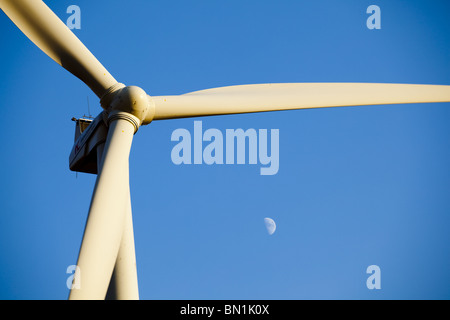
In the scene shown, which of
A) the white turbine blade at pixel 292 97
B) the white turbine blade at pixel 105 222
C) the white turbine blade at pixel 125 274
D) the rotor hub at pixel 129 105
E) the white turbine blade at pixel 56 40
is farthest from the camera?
the white turbine blade at pixel 292 97

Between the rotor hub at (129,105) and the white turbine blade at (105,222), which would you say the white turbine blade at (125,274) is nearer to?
the white turbine blade at (105,222)

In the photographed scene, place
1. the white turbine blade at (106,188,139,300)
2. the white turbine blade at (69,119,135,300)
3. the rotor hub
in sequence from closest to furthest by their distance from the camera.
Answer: the white turbine blade at (69,119,135,300), the white turbine blade at (106,188,139,300), the rotor hub

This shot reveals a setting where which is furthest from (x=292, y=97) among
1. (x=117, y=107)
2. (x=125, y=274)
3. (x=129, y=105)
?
(x=125, y=274)

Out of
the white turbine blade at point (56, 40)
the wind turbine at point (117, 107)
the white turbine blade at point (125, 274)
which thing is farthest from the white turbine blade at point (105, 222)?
the white turbine blade at point (56, 40)

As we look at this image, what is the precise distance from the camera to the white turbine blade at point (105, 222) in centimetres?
576

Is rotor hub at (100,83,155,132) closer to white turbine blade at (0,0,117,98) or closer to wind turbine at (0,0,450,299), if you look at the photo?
wind turbine at (0,0,450,299)

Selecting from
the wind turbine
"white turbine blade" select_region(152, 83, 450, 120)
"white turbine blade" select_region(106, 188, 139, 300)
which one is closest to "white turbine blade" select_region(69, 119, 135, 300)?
the wind turbine

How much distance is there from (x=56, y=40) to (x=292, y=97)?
14.2 ft

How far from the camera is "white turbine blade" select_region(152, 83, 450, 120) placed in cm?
850
